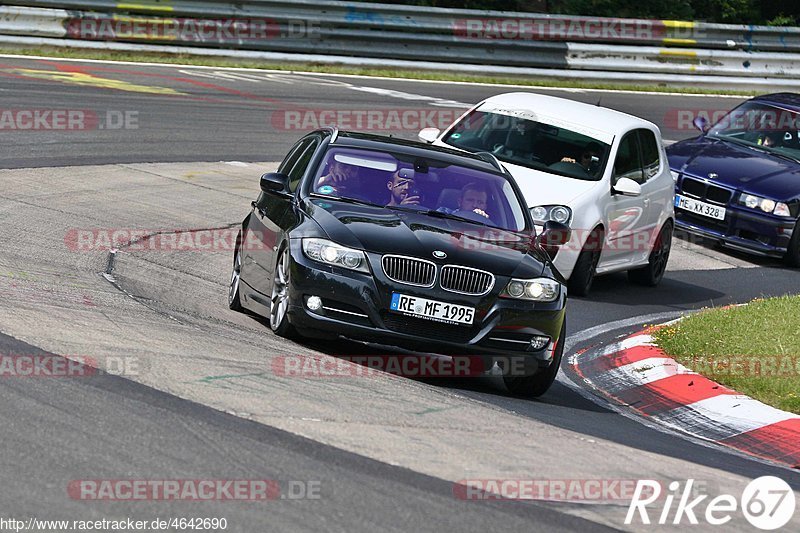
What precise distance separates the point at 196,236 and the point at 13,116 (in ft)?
17.8

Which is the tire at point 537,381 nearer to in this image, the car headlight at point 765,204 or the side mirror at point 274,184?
the side mirror at point 274,184

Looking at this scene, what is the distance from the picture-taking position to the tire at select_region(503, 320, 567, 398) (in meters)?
8.88

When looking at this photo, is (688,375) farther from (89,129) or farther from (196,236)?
(89,129)

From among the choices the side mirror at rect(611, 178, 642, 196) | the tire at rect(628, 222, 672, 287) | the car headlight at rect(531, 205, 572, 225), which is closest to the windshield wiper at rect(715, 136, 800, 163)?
the tire at rect(628, 222, 672, 287)

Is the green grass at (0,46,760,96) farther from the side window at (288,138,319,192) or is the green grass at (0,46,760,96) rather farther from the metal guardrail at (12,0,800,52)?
the side window at (288,138,319,192)

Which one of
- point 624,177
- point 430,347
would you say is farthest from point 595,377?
point 624,177

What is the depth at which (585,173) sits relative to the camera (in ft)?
43.8

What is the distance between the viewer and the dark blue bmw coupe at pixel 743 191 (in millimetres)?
16188

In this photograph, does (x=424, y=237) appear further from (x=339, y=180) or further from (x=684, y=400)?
(x=684, y=400)

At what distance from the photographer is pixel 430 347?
27.7 ft

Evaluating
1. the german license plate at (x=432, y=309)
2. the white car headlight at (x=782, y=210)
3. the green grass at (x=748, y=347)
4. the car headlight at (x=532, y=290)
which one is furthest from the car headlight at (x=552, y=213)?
the white car headlight at (x=782, y=210)

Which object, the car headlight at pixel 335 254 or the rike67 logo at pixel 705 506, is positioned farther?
the car headlight at pixel 335 254

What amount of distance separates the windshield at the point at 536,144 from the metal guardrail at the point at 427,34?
38.2 feet

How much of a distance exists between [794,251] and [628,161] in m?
3.55
